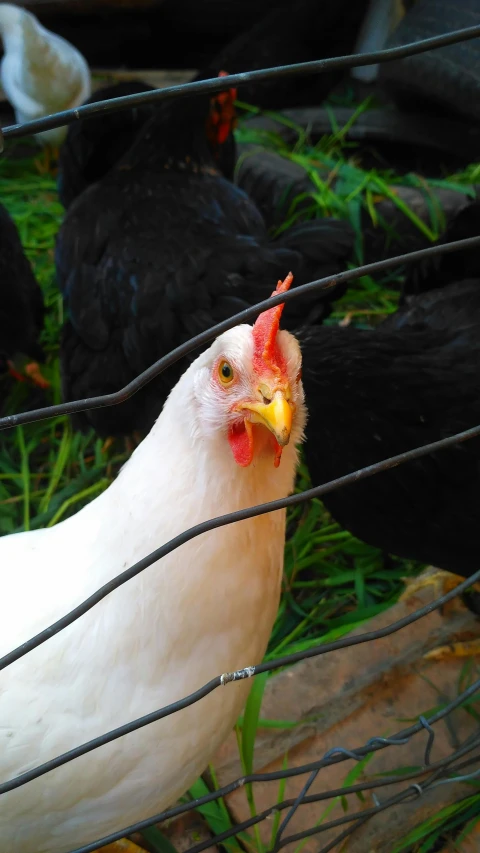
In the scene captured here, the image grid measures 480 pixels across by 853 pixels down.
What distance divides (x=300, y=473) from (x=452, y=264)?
0.66 m

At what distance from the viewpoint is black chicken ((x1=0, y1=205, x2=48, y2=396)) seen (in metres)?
1.91

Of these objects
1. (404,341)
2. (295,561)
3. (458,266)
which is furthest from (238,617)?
(458,266)

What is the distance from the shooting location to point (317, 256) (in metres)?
1.64

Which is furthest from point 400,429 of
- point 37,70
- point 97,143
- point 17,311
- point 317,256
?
point 37,70

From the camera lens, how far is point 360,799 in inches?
48.0

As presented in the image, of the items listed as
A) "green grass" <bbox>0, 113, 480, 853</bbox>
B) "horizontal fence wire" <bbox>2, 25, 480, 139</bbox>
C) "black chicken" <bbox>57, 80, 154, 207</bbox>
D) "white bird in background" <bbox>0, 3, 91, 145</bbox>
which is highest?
"white bird in background" <bbox>0, 3, 91, 145</bbox>

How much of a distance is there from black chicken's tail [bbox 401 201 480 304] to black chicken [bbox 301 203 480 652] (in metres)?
0.40

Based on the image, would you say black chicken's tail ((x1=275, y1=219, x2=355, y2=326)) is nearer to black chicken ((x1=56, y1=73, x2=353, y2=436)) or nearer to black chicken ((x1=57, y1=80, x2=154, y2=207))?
black chicken ((x1=56, y1=73, x2=353, y2=436))

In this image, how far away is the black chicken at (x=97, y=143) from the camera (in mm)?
2082

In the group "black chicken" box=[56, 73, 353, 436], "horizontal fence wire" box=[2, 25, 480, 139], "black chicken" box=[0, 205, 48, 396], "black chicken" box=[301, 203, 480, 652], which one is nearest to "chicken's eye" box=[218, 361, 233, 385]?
"horizontal fence wire" box=[2, 25, 480, 139]

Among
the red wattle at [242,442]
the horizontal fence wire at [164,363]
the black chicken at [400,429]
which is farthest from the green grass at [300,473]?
the horizontal fence wire at [164,363]

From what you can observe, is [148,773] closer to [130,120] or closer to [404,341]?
[404,341]

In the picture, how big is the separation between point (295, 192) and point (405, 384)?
140cm

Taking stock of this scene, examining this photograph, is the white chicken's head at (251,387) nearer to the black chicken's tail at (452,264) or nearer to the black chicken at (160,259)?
the black chicken at (160,259)
